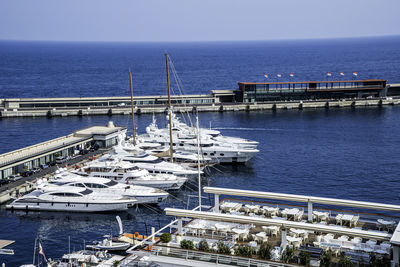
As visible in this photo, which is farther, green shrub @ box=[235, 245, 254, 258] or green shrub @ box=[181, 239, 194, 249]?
green shrub @ box=[181, 239, 194, 249]

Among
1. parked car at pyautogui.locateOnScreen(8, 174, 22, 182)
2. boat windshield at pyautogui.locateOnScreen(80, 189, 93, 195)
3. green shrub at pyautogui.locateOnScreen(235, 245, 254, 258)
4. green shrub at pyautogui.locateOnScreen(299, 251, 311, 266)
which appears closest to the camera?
green shrub at pyautogui.locateOnScreen(299, 251, 311, 266)

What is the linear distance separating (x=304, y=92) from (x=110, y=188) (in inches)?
3076

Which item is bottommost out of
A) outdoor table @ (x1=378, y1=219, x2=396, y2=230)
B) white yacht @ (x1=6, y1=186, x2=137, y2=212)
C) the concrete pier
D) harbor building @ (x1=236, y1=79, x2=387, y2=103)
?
white yacht @ (x1=6, y1=186, x2=137, y2=212)

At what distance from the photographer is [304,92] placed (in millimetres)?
123875

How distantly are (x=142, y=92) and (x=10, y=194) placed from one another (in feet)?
381

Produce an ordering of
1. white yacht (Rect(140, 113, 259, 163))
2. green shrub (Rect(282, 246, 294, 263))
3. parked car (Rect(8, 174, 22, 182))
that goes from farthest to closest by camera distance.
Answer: white yacht (Rect(140, 113, 259, 163)) < parked car (Rect(8, 174, 22, 182)) < green shrub (Rect(282, 246, 294, 263))

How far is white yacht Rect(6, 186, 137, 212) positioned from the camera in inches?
2053

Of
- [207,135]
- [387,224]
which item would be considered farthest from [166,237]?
[207,135]

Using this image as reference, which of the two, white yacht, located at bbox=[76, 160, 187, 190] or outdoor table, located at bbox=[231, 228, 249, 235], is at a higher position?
outdoor table, located at bbox=[231, 228, 249, 235]

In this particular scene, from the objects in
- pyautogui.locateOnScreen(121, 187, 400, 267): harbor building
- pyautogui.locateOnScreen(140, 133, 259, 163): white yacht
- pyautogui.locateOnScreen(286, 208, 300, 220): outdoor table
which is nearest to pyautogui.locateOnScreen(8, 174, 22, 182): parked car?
pyautogui.locateOnScreen(140, 133, 259, 163): white yacht

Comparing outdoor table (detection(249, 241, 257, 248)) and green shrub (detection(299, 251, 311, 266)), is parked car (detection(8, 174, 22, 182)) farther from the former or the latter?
green shrub (detection(299, 251, 311, 266))

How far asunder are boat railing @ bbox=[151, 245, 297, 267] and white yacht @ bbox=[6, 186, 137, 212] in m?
29.7

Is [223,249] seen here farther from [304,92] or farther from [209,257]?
[304,92]

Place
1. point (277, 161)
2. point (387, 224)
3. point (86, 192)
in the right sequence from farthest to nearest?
point (277, 161), point (86, 192), point (387, 224)
